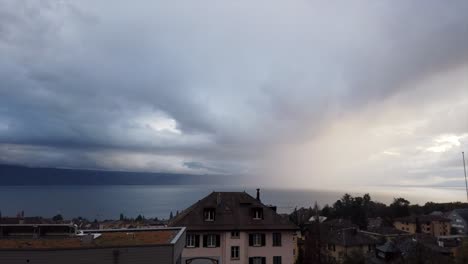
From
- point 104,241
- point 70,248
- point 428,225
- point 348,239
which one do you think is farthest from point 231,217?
point 428,225

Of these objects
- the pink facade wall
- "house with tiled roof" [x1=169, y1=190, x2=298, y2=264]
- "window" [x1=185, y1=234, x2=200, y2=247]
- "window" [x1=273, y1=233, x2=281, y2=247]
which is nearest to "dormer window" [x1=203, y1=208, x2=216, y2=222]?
"house with tiled roof" [x1=169, y1=190, x2=298, y2=264]

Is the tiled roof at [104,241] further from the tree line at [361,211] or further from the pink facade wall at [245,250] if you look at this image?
the tree line at [361,211]

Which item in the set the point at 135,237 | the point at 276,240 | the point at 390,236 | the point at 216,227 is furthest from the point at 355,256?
the point at 135,237

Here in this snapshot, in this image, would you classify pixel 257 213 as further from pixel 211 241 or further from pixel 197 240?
pixel 197 240

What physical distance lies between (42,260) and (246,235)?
2341 cm

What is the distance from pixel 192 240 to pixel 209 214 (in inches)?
126

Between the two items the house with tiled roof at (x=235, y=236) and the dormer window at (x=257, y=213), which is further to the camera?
the dormer window at (x=257, y=213)

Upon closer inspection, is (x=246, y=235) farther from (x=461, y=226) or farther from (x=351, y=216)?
(x=461, y=226)

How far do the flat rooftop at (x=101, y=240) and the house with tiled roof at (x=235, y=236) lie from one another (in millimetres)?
10174

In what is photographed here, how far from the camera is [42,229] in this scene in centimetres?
2311

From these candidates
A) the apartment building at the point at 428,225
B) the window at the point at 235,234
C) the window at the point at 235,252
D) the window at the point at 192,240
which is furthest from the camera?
the apartment building at the point at 428,225

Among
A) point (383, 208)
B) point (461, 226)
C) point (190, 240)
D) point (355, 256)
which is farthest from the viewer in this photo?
point (383, 208)

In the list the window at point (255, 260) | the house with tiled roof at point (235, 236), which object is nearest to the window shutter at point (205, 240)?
the house with tiled roof at point (235, 236)

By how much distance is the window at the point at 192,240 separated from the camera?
120 feet
